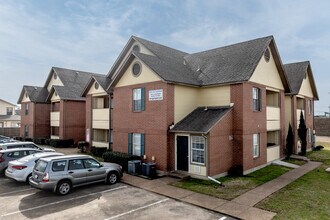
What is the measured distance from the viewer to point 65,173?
1200 centimetres

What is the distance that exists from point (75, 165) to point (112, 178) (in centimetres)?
240

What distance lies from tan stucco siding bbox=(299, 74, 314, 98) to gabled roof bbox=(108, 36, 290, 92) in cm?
484

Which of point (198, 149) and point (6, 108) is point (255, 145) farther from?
point (6, 108)

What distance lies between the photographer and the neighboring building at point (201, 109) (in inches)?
611

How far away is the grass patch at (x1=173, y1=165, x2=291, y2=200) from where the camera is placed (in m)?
12.4

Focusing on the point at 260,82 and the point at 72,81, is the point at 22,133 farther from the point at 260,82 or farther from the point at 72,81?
the point at 260,82

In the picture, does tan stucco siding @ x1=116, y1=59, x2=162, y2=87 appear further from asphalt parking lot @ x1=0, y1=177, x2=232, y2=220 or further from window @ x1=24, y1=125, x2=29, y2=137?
window @ x1=24, y1=125, x2=29, y2=137

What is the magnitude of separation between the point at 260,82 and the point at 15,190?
17.1m

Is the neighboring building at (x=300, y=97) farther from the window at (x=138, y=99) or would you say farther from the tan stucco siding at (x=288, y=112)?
the window at (x=138, y=99)

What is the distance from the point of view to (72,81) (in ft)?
109

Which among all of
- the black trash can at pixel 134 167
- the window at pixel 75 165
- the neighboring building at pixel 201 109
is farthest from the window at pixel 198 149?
the window at pixel 75 165

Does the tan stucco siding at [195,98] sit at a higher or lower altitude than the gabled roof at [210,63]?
lower

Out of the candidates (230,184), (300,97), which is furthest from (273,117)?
(230,184)

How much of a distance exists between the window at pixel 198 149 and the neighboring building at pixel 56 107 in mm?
19795
